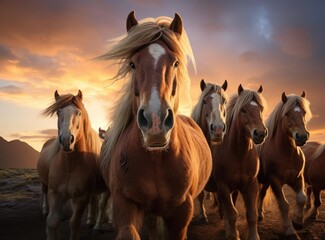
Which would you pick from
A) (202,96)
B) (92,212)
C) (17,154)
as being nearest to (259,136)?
(202,96)

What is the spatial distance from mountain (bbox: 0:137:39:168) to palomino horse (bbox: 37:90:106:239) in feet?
355

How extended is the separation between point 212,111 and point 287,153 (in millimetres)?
2142

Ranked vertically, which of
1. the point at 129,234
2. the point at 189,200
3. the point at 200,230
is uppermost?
the point at 189,200

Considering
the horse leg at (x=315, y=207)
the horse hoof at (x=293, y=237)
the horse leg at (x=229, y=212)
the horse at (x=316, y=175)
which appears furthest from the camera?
the horse at (x=316, y=175)

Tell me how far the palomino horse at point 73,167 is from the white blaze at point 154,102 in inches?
122

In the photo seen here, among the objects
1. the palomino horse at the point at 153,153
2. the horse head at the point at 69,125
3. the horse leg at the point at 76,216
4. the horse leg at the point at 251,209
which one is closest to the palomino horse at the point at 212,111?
the horse leg at the point at 251,209

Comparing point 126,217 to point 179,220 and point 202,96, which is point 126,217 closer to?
point 179,220

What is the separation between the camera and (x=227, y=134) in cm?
596

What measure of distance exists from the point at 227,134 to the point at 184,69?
3.24 meters

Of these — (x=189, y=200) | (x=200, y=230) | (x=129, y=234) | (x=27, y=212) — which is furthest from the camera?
(x=27, y=212)

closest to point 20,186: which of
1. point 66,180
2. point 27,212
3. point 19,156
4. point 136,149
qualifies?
point 27,212

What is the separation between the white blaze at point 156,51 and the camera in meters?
2.62

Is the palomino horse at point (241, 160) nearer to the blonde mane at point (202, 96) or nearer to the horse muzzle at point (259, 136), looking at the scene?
the horse muzzle at point (259, 136)

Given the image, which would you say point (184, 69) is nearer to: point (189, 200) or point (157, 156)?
point (157, 156)
